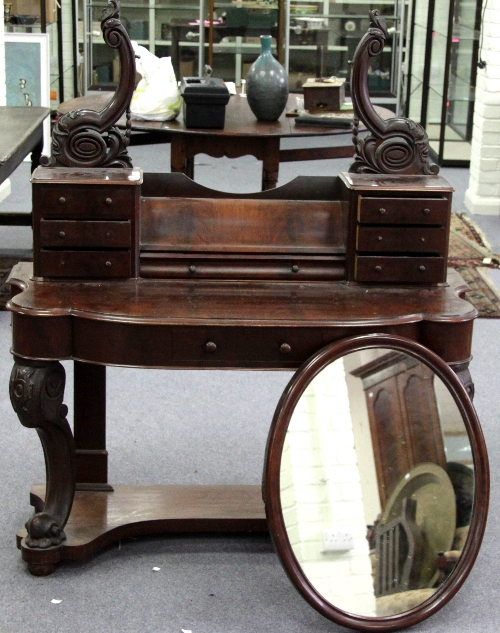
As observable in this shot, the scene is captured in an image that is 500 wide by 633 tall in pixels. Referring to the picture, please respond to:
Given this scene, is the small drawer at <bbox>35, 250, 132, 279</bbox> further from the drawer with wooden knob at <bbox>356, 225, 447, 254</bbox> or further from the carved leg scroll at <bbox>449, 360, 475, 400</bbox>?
the carved leg scroll at <bbox>449, 360, 475, 400</bbox>

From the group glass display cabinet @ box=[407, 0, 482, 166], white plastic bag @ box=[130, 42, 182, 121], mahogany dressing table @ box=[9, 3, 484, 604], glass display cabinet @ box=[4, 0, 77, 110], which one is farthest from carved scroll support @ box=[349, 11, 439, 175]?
glass display cabinet @ box=[4, 0, 77, 110]

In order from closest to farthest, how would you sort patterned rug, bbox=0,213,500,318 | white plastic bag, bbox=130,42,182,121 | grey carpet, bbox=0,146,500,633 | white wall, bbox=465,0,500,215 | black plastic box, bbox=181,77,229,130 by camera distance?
1. grey carpet, bbox=0,146,500,633
2. black plastic box, bbox=181,77,229,130
3. patterned rug, bbox=0,213,500,318
4. white plastic bag, bbox=130,42,182,121
5. white wall, bbox=465,0,500,215

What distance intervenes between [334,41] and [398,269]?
24.3 feet

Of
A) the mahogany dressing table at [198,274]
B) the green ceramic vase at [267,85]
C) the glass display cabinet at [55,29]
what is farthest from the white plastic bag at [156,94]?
the glass display cabinet at [55,29]

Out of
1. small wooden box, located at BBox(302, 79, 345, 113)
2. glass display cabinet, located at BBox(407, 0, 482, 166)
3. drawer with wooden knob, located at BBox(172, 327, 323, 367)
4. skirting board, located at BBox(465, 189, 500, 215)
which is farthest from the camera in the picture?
glass display cabinet, located at BBox(407, 0, 482, 166)

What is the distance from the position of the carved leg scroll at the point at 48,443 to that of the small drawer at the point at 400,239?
2.74 feet

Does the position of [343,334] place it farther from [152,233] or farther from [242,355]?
[152,233]

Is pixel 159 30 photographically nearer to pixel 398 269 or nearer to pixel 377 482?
pixel 398 269

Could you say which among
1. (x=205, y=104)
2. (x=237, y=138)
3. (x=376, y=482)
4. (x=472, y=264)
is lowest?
(x=472, y=264)

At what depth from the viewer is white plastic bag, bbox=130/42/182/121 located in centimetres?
511

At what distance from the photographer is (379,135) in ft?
8.82

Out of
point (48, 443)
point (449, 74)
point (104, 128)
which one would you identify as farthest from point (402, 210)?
point (449, 74)

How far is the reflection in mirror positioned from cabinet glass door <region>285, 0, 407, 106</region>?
7.28 m

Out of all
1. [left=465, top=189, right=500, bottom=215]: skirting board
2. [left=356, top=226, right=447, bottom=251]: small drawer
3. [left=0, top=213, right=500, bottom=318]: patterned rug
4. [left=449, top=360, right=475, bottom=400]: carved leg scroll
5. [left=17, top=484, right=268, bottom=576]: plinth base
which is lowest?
[left=17, top=484, right=268, bottom=576]: plinth base
